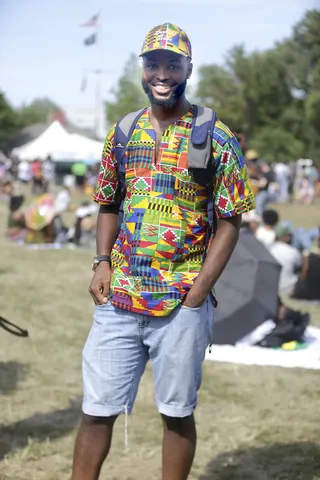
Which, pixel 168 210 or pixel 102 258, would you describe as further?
pixel 102 258

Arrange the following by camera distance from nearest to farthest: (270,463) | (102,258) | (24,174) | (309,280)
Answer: (102,258), (270,463), (309,280), (24,174)

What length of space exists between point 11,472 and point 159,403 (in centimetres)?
121

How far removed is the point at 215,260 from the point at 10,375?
2.93 m

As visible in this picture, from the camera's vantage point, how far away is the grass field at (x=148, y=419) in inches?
139

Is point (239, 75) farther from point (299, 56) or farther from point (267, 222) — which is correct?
point (267, 222)

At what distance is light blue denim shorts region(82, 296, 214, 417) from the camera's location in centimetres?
251

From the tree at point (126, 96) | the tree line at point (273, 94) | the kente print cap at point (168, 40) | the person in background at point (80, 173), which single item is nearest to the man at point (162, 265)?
the kente print cap at point (168, 40)

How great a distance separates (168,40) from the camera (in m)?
2.46

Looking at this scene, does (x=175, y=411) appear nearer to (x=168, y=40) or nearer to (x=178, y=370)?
(x=178, y=370)

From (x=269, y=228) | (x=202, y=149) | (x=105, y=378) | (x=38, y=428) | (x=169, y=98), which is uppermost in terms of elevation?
(x=169, y=98)

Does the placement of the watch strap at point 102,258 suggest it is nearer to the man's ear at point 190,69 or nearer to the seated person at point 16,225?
the man's ear at point 190,69

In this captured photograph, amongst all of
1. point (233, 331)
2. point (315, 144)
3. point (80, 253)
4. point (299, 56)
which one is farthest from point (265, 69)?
point (233, 331)

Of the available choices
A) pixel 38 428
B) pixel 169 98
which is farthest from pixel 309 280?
pixel 169 98

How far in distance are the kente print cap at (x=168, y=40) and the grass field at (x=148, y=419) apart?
2.11 meters
